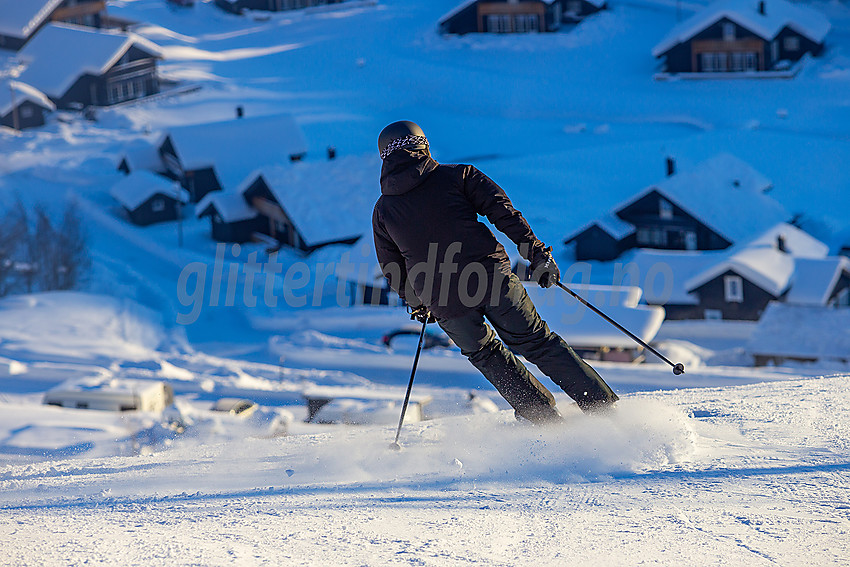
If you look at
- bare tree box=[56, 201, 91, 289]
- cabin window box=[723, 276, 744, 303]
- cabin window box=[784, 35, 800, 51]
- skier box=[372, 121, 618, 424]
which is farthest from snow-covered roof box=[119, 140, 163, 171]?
skier box=[372, 121, 618, 424]

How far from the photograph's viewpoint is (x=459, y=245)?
3.28m

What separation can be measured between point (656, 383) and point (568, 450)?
34.9ft

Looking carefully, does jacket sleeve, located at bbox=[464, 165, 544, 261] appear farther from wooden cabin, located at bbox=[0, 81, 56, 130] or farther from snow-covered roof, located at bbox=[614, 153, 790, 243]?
wooden cabin, located at bbox=[0, 81, 56, 130]

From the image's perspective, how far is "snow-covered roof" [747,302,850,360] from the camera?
52.0 feet

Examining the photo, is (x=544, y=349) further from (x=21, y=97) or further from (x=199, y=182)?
(x=21, y=97)

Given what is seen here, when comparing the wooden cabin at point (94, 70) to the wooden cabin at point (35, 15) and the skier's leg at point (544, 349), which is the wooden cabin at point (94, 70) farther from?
the skier's leg at point (544, 349)

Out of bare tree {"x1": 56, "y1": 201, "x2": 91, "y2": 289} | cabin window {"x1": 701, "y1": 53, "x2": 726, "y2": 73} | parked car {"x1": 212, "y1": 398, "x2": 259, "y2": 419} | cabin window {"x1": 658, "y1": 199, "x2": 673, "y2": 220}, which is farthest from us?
cabin window {"x1": 701, "y1": 53, "x2": 726, "y2": 73}

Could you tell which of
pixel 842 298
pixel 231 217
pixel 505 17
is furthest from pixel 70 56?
pixel 842 298

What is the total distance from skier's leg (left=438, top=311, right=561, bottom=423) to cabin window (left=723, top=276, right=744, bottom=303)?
55.0 ft

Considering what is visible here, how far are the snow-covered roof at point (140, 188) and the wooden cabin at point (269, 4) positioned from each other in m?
22.3

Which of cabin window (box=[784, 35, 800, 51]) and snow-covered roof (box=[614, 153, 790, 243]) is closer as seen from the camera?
snow-covered roof (box=[614, 153, 790, 243])

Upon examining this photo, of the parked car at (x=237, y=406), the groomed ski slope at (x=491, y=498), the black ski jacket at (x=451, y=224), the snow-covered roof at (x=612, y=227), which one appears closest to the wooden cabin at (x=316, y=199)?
the snow-covered roof at (x=612, y=227)

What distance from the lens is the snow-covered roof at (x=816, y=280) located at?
18.6 metres

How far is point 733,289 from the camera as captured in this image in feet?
63.2
